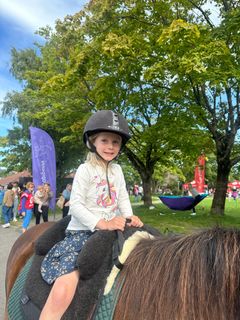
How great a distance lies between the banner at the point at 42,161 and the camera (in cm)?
1360

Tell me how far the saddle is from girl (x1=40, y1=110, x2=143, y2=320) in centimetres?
7

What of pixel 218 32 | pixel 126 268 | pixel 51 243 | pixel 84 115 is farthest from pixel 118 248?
pixel 84 115

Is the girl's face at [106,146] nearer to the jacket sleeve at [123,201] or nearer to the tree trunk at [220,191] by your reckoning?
the jacket sleeve at [123,201]

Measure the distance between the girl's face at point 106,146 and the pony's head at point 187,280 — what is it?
83 cm

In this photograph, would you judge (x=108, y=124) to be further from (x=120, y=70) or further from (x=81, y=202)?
(x=120, y=70)

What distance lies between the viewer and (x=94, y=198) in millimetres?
2238

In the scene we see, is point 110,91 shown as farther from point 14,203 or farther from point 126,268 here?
point 126,268

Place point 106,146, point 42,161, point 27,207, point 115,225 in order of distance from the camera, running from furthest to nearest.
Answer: point 42,161 < point 27,207 < point 106,146 < point 115,225

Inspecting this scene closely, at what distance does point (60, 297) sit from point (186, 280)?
74 centimetres

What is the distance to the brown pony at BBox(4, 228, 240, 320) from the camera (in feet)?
4.34

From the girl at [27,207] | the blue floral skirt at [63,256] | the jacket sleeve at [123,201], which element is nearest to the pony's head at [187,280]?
the blue floral skirt at [63,256]

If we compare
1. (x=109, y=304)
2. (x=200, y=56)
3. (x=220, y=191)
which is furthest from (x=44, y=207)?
(x=109, y=304)

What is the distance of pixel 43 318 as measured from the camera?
180 centimetres

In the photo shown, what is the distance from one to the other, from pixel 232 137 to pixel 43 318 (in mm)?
13483
